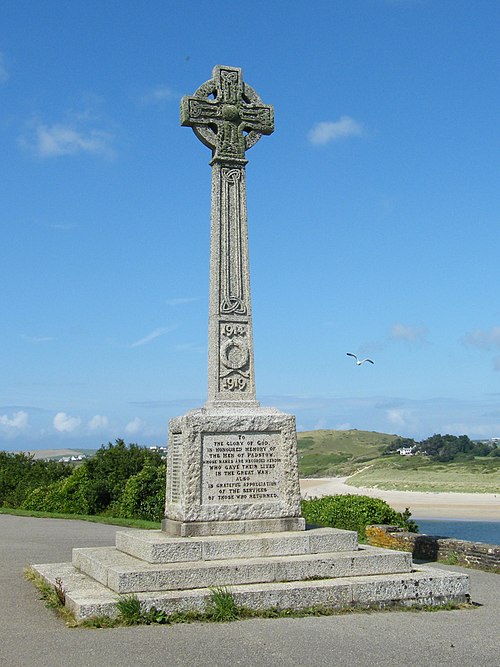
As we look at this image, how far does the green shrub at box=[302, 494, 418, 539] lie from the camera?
45.5ft

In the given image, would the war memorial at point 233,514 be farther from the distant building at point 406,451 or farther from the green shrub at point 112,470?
the distant building at point 406,451

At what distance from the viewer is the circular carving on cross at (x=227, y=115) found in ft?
34.8

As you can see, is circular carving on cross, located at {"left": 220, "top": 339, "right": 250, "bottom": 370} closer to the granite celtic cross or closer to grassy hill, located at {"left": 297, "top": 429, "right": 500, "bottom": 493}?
the granite celtic cross

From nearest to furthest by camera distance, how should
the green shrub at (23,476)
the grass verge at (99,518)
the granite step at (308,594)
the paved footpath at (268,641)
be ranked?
the paved footpath at (268,641) → the granite step at (308,594) → the grass verge at (99,518) → the green shrub at (23,476)

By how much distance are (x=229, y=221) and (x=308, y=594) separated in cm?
491

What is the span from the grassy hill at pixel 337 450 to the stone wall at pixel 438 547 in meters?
57.4

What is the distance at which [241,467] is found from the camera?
9.40m

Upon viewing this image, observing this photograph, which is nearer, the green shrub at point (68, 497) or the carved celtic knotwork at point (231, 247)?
the carved celtic knotwork at point (231, 247)

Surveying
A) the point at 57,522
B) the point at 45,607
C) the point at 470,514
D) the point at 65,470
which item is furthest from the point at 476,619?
the point at 470,514

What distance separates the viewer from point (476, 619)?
7.88 metres

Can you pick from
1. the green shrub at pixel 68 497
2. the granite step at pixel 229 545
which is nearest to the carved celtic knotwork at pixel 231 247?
the granite step at pixel 229 545

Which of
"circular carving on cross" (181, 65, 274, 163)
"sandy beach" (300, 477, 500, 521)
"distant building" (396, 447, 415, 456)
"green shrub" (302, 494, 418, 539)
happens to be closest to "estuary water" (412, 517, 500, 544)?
"sandy beach" (300, 477, 500, 521)

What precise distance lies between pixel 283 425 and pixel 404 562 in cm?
214

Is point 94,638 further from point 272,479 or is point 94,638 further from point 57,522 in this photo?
point 57,522
